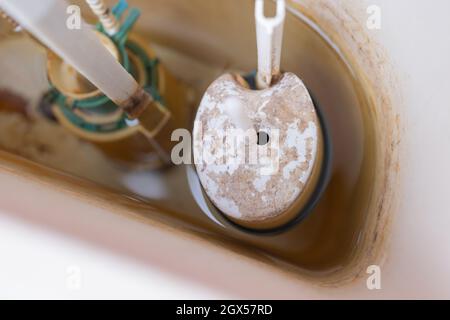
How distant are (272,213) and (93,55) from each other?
0.34 metres

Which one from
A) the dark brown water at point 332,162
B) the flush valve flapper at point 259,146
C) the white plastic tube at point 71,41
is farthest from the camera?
the dark brown water at point 332,162

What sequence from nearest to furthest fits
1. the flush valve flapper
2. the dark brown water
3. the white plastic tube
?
the white plastic tube < the flush valve flapper < the dark brown water

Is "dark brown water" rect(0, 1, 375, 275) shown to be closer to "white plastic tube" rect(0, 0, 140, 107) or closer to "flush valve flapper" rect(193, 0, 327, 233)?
"flush valve flapper" rect(193, 0, 327, 233)

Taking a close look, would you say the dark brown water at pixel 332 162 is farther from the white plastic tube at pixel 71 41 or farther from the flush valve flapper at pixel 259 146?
the white plastic tube at pixel 71 41

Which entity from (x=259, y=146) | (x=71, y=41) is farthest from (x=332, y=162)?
(x=71, y=41)

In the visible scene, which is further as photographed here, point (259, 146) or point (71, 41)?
point (259, 146)

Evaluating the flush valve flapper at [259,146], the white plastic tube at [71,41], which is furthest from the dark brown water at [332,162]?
the white plastic tube at [71,41]

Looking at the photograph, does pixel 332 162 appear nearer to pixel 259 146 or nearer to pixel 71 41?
pixel 259 146

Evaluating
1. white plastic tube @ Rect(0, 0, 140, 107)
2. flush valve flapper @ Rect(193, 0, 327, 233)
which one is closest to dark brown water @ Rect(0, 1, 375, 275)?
flush valve flapper @ Rect(193, 0, 327, 233)

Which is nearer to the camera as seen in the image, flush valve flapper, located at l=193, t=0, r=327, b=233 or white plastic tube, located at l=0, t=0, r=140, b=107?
white plastic tube, located at l=0, t=0, r=140, b=107

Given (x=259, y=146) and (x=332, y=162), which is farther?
(x=332, y=162)

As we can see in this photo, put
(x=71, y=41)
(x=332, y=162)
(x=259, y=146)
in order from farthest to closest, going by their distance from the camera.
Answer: (x=332, y=162) → (x=259, y=146) → (x=71, y=41)

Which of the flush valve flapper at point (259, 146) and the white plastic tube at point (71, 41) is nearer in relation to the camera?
the white plastic tube at point (71, 41)

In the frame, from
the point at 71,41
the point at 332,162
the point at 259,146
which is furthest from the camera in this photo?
the point at 332,162
